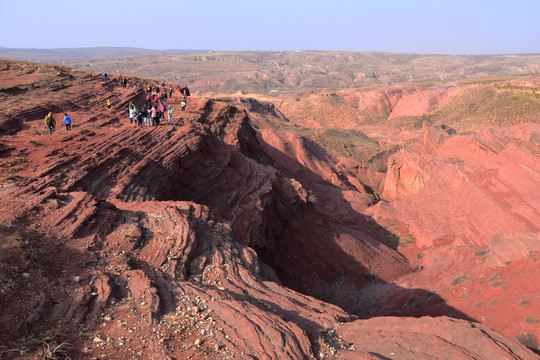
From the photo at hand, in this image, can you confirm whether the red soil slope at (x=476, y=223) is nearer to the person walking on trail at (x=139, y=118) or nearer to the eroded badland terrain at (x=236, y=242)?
the eroded badland terrain at (x=236, y=242)

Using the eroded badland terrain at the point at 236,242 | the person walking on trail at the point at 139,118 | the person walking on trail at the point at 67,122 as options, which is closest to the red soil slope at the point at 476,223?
the eroded badland terrain at the point at 236,242

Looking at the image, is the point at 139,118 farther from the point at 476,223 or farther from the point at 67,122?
the point at 476,223

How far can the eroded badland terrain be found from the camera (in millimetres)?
6602

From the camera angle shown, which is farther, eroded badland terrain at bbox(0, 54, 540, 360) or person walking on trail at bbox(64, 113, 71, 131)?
person walking on trail at bbox(64, 113, 71, 131)

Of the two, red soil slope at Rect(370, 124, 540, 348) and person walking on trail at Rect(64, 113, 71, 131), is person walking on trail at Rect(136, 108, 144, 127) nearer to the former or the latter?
person walking on trail at Rect(64, 113, 71, 131)

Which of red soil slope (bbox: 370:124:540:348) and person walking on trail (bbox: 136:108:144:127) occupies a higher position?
person walking on trail (bbox: 136:108:144:127)

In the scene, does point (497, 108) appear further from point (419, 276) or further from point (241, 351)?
point (241, 351)

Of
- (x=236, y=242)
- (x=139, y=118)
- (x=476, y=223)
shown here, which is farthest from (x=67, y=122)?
(x=476, y=223)

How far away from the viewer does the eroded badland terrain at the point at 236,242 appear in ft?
21.7

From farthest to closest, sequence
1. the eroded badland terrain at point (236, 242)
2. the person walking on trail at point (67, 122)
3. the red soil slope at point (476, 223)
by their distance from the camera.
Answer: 1. the person walking on trail at point (67, 122)
2. the red soil slope at point (476, 223)
3. the eroded badland terrain at point (236, 242)

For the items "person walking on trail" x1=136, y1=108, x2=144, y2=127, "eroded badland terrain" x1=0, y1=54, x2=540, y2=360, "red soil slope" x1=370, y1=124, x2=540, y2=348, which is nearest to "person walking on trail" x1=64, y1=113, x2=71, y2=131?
"eroded badland terrain" x1=0, y1=54, x2=540, y2=360

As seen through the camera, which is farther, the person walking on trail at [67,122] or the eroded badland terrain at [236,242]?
the person walking on trail at [67,122]

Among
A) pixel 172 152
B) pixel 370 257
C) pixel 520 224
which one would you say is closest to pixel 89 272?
A: pixel 172 152

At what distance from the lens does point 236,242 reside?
12430 mm
